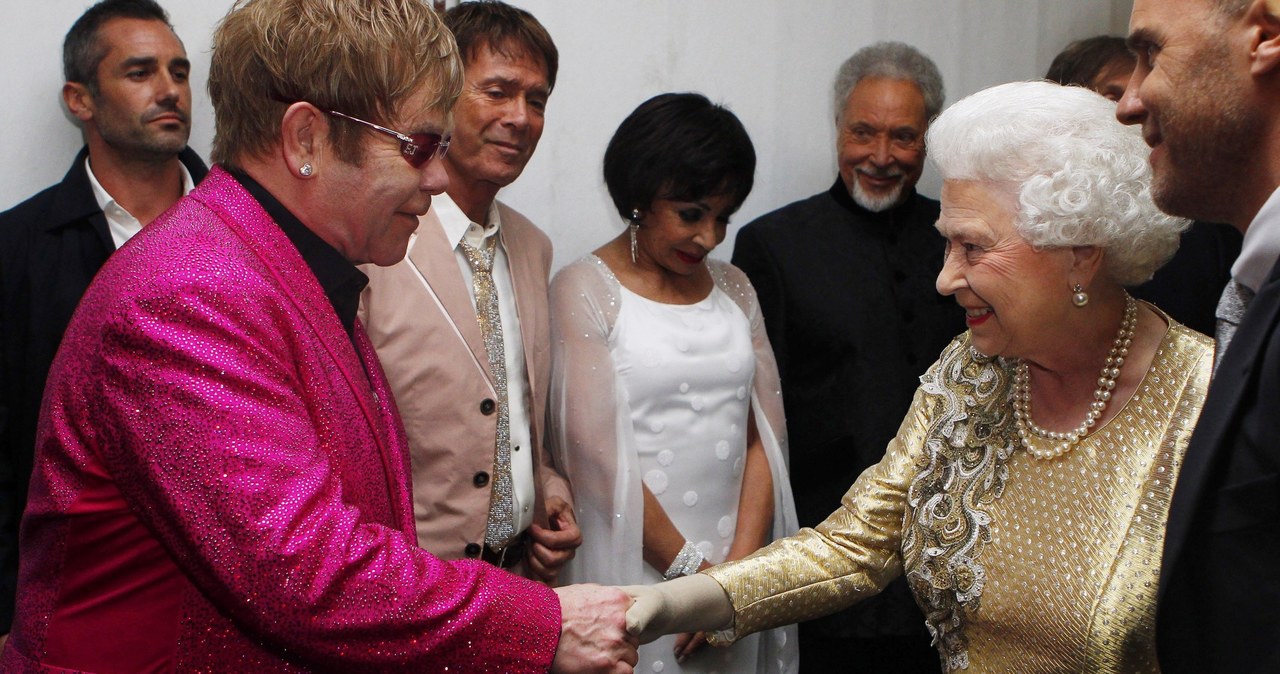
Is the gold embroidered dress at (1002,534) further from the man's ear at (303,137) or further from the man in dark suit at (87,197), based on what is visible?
the man in dark suit at (87,197)

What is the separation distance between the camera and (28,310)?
95.3 inches

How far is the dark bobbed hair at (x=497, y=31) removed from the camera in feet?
8.63

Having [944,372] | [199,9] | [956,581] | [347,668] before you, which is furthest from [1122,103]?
[199,9]

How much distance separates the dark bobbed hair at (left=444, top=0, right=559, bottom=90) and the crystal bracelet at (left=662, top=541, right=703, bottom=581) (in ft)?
3.71

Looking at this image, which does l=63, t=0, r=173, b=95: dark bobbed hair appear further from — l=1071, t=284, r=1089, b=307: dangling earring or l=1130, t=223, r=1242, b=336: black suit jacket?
l=1130, t=223, r=1242, b=336: black suit jacket

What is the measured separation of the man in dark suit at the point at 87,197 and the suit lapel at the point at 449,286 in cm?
67

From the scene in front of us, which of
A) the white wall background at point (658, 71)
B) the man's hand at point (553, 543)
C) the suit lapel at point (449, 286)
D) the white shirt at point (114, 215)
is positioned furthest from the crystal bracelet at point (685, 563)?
the white shirt at point (114, 215)

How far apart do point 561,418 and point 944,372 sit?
920 mm

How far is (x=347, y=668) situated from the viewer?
4.67 feet

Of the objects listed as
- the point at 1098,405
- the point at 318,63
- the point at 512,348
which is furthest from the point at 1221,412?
the point at 512,348

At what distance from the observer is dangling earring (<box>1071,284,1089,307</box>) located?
1781 millimetres

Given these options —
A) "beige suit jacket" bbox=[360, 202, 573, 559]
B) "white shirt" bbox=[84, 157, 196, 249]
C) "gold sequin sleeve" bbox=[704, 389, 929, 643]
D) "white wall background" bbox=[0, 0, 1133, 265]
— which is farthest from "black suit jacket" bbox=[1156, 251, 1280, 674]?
"white wall background" bbox=[0, 0, 1133, 265]

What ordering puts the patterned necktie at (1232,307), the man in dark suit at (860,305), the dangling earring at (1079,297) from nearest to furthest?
the patterned necktie at (1232,307) → the dangling earring at (1079,297) → the man in dark suit at (860,305)

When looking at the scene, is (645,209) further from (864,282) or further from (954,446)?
(954,446)
